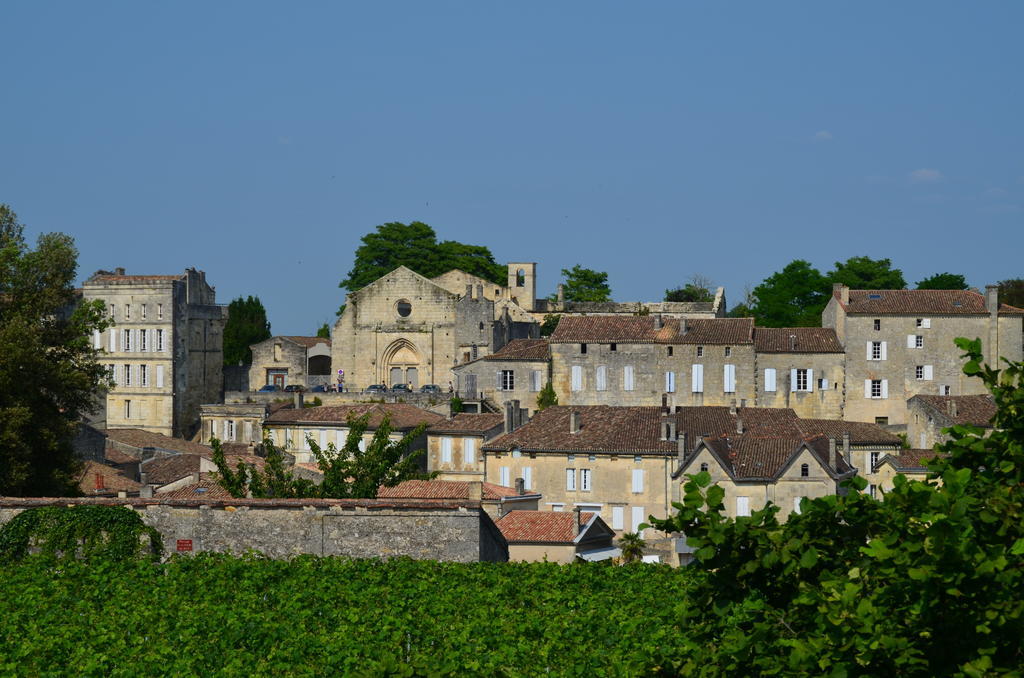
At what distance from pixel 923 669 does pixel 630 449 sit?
42711 millimetres

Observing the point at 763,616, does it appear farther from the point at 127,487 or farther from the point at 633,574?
the point at 127,487

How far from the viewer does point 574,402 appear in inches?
2470

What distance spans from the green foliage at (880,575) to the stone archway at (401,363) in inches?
2531

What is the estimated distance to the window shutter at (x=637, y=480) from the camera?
51312mm

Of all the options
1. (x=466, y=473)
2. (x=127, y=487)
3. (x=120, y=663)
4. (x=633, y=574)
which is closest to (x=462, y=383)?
(x=466, y=473)

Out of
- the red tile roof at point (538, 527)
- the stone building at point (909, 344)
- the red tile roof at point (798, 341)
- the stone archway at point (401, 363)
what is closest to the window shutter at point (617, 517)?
the red tile roof at point (538, 527)

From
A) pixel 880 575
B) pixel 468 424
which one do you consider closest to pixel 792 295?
pixel 468 424

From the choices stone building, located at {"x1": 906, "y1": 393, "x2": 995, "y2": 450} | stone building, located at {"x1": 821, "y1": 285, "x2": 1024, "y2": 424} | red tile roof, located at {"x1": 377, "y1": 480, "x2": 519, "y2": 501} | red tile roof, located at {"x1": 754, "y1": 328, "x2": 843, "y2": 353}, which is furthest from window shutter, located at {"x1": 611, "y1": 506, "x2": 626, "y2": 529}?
stone building, located at {"x1": 821, "y1": 285, "x2": 1024, "y2": 424}

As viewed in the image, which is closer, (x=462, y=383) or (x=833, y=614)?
(x=833, y=614)

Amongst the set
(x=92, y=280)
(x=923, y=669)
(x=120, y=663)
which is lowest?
(x=120, y=663)

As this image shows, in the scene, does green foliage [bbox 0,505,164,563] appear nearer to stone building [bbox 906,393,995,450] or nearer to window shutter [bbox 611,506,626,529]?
window shutter [bbox 611,506,626,529]

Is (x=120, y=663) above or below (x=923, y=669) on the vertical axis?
below

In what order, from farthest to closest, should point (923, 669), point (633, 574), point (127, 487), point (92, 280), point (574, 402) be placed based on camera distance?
point (92, 280), point (574, 402), point (127, 487), point (633, 574), point (923, 669)

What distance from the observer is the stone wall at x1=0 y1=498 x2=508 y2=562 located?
26.6 m
